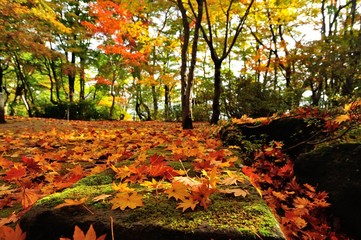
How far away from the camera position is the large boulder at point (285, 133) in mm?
3262

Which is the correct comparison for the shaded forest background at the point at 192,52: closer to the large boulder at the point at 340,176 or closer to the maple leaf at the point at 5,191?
the large boulder at the point at 340,176

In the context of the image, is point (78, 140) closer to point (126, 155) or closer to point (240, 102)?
point (126, 155)

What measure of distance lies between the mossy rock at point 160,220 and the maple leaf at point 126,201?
0.02m

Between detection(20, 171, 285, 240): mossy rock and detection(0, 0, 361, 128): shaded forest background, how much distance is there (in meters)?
4.25

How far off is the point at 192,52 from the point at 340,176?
507 centimetres

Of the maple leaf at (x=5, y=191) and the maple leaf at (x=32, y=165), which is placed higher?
the maple leaf at (x=32, y=165)

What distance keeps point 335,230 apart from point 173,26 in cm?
1716

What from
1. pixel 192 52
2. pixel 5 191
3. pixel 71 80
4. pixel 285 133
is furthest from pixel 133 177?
pixel 71 80

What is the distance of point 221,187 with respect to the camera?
54.8 inches

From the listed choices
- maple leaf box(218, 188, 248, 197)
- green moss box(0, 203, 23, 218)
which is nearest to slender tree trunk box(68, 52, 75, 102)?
green moss box(0, 203, 23, 218)

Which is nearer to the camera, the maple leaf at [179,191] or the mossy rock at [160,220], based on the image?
the mossy rock at [160,220]

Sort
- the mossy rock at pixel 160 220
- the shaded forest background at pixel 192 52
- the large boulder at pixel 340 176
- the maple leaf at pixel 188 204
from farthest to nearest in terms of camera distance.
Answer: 1. the shaded forest background at pixel 192 52
2. the large boulder at pixel 340 176
3. the maple leaf at pixel 188 204
4. the mossy rock at pixel 160 220

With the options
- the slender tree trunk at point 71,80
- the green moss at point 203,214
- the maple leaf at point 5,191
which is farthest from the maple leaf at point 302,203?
the slender tree trunk at point 71,80

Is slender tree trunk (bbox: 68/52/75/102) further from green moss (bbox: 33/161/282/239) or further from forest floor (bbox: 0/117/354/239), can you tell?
green moss (bbox: 33/161/282/239)
